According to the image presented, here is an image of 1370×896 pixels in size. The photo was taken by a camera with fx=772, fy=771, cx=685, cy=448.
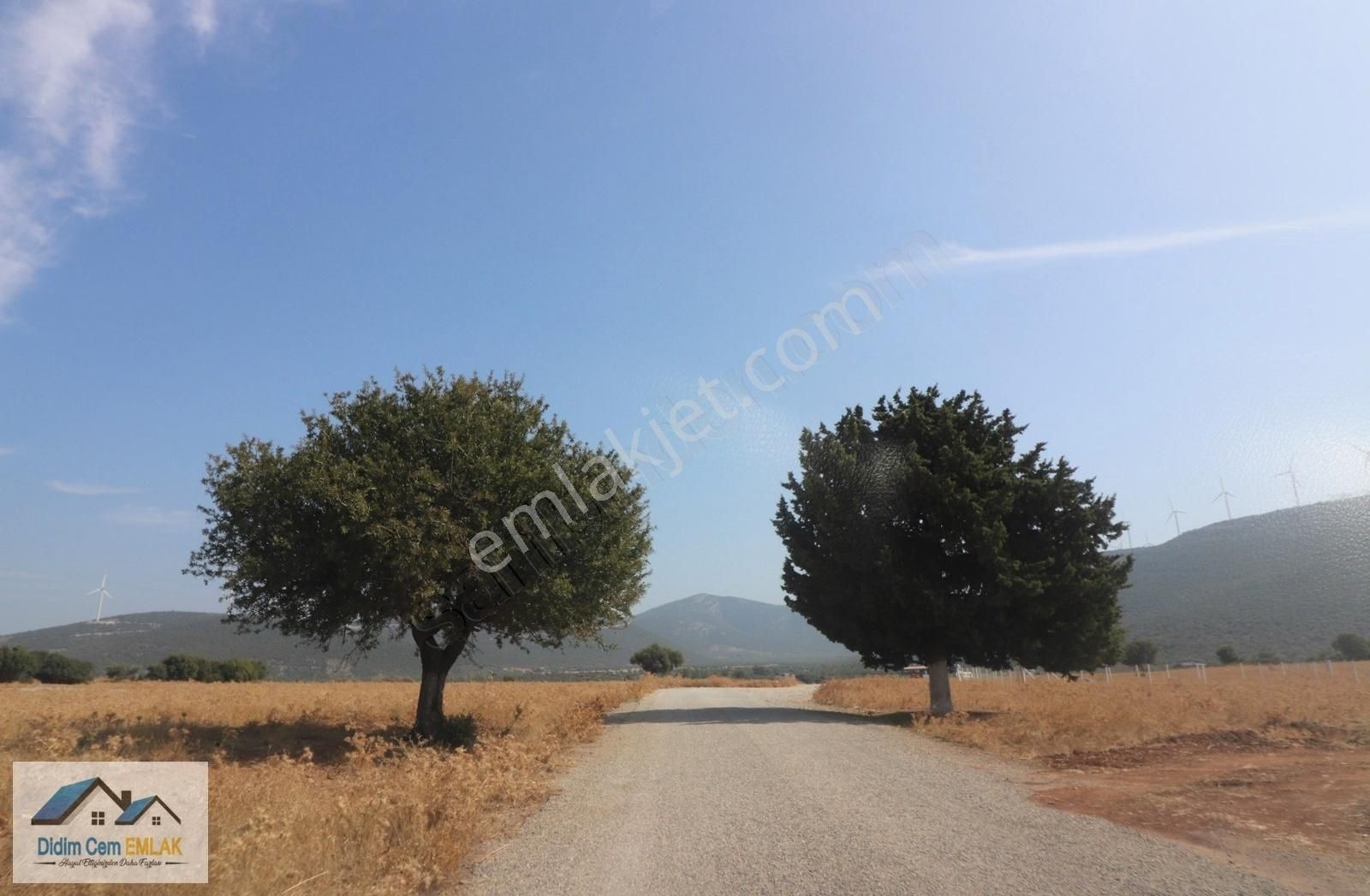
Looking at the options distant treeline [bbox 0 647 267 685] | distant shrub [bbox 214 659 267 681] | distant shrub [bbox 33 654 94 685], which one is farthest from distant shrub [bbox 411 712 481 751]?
distant shrub [bbox 33 654 94 685]

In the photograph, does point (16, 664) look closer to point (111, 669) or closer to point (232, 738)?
point (111, 669)

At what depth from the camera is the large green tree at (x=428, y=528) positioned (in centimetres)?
1631

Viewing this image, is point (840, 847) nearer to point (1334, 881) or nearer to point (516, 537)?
point (1334, 881)

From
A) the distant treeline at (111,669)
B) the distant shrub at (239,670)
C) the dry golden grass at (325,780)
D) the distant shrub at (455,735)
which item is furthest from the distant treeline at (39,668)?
the distant shrub at (455,735)

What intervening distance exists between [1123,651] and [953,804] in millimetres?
20991

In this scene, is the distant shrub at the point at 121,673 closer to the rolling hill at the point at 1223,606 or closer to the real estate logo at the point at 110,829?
the rolling hill at the point at 1223,606

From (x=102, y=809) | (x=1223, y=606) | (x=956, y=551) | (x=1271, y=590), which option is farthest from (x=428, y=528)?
(x=1223, y=606)

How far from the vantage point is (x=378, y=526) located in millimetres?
15500

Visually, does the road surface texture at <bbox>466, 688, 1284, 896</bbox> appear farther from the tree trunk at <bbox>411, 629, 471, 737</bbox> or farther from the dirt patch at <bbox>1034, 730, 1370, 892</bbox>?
the tree trunk at <bbox>411, 629, 471, 737</bbox>

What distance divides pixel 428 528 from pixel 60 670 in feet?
263

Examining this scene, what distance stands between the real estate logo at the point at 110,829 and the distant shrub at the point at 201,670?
266ft

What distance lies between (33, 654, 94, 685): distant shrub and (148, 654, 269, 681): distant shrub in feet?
18.7

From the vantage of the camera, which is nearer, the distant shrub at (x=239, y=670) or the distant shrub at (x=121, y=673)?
the distant shrub at (x=121, y=673)

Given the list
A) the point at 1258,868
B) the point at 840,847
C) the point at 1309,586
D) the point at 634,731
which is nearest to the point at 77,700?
the point at 634,731
